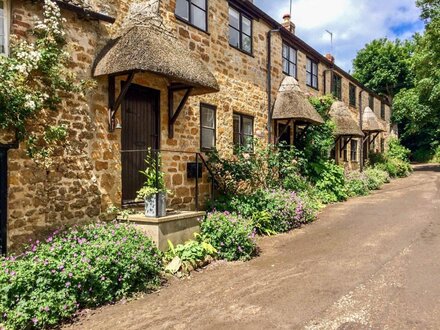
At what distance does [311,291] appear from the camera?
5.34m

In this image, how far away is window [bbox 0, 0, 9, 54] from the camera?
5770 millimetres

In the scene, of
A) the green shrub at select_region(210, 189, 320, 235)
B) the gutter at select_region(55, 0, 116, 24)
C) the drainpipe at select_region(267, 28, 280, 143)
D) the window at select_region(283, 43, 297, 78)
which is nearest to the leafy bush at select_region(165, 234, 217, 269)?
the green shrub at select_region(210, 189, 320, 235)

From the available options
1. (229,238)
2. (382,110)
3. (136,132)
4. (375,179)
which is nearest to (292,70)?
(375,179)

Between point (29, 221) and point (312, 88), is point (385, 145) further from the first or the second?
point (29, 221)

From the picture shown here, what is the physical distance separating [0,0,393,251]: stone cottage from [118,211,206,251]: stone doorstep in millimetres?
1015

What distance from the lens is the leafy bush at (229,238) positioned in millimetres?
7203

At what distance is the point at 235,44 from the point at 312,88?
6.79m

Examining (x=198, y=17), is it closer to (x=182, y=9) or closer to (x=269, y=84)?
(x=182, y=9)

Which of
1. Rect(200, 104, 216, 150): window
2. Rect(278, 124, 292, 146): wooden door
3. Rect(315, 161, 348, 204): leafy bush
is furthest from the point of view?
Rect(315, 161, 348, 204): leafy bush

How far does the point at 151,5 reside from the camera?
7746mm

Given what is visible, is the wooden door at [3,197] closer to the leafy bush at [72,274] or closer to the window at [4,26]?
the leafy bush at [72,274]

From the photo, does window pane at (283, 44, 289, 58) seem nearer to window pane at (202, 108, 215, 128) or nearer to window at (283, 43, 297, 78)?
window at (283, 43, 297, 78)

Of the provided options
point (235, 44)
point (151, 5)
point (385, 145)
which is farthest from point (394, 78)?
point (151, 5)

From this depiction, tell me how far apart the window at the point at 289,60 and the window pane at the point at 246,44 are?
8.77 ft
